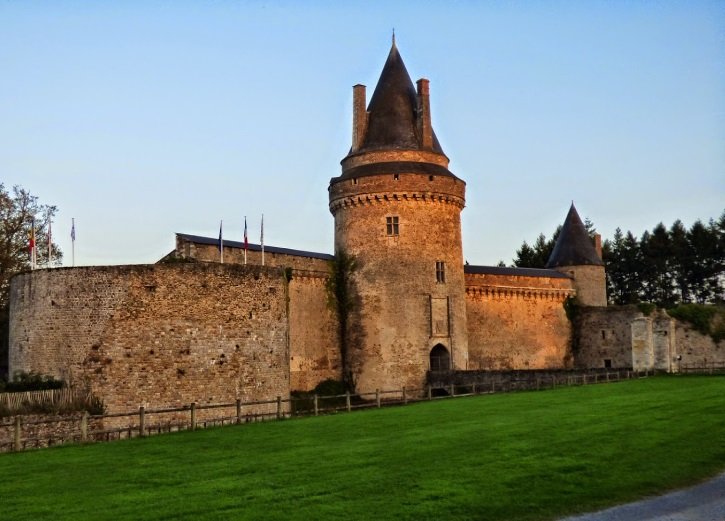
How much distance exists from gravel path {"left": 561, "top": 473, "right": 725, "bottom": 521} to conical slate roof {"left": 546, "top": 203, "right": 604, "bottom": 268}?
1602 inches

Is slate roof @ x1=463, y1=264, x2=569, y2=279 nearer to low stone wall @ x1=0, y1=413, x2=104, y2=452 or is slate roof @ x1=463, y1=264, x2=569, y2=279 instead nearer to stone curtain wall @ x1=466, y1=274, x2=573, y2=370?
stone curtain wall @ x1=466, y1=274, x2=573, y2=370

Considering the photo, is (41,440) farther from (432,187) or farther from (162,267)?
(432,187)

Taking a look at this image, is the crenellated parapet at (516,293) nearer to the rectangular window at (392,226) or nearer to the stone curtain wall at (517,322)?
the stone curtain wall at (517,322)

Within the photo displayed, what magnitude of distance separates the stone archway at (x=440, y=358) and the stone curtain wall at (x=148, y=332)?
1240 centimetres

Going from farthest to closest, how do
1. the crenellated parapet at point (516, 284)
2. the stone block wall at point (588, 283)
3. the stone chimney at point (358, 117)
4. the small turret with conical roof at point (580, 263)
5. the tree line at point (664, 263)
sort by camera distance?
the tree line at point (664, 263)
the small turret with conical roof at point (580, 263)
the stone block wall at point (588, 283)
the crenellated parapet at point (516, 284)
the stone chimney at point (358, 117)

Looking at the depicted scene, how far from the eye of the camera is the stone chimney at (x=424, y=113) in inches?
1596

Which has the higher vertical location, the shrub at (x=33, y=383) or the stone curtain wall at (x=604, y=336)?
the stone curtain wall at (x=604, y=336)

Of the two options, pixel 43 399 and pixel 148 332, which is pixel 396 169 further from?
pixel 43 399

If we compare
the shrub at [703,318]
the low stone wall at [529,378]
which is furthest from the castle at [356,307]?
the shrub at [703,318]

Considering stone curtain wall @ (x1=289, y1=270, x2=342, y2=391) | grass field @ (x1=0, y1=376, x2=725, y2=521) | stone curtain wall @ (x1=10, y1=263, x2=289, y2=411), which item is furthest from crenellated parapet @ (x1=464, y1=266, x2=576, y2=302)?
grass field @ (x1=0, y1=376, x2=725, y2=521)


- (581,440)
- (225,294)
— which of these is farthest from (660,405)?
(225,294)

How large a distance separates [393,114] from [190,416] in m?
20.3

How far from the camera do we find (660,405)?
20031mm

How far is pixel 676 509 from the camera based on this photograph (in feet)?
35.0
